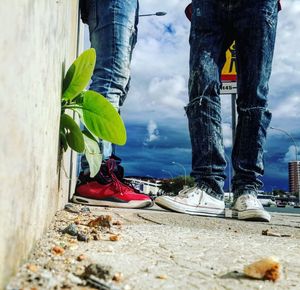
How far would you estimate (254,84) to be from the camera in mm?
2717

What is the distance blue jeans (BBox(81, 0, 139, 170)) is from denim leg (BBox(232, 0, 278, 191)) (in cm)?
82

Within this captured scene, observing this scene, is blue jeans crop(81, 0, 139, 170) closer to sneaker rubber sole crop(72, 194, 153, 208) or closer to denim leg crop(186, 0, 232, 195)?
sneaker rubber sole crop(72, 194, 153, 208)

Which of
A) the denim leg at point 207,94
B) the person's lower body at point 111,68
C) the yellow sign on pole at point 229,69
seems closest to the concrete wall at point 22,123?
the person's lower body at point 111,68

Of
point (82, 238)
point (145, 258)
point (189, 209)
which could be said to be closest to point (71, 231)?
point (82, 238)

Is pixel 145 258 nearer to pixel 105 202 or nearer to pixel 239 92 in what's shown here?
pixel 105 202

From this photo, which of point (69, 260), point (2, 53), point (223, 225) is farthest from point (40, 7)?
point (223, 225)

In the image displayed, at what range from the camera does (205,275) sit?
101 centimetres

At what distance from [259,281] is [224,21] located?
7.43ft

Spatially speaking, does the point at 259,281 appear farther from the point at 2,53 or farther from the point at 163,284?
the point at 2,53

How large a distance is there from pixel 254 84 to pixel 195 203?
91 cm

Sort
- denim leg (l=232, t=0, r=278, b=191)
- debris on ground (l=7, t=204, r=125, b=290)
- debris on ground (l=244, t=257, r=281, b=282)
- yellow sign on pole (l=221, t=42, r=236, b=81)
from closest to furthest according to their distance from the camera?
debris on ground (l=7, t=204, r=125, b=290), debris on ground (l=244, t=257, r=281, b=282), denim leg (l=232, t=0, r=278, b=191), yellow sign on pole (l=221, t=42, r=236, b=81)

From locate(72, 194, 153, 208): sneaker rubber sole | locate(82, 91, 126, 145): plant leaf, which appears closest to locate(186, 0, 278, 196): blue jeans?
locate(72, 194, 153, 208): sneaker rubber sole

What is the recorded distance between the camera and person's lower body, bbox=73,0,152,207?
277 cm

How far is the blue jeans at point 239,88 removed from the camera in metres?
2.71
